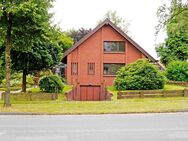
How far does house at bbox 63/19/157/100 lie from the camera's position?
52.2 meters

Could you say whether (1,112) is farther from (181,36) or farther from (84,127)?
(181,36)

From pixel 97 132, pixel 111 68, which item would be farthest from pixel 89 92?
pixel 97 132

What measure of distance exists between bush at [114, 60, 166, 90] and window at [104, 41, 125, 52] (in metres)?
9.74

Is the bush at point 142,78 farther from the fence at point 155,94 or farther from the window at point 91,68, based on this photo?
the window at point 91,68

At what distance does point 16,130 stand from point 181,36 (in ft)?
198

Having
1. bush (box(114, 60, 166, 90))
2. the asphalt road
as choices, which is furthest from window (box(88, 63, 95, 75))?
the asphalt road

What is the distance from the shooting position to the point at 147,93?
35.7 m

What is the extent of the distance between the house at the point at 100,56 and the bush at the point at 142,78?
8.96 metres

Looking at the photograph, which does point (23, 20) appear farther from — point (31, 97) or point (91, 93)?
point (91, 93)

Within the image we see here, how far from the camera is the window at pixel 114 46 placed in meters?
52.7

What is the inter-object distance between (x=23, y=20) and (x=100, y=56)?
90.9 ft

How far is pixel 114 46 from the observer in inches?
2095

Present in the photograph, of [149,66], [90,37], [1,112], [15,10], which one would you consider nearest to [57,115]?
[1,112]

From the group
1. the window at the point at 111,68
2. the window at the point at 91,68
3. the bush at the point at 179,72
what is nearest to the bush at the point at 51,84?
the window at the point at 91,68
